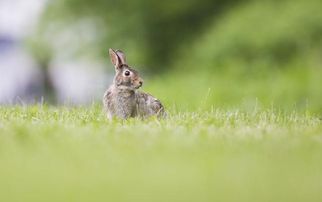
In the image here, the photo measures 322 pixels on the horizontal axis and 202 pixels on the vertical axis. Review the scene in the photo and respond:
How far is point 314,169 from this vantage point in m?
9.16

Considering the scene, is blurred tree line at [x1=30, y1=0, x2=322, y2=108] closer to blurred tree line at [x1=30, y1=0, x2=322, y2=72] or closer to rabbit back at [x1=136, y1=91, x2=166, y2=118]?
blurred tree line at [x1=30, y1=0, x2=322, y2=72]

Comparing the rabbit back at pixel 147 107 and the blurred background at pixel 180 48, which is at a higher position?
the blurred background at pixel 180 48

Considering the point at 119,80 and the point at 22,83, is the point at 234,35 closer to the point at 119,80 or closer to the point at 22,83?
the point at 22,83

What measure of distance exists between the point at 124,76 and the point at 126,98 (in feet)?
0.93

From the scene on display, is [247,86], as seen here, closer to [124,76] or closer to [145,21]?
[145,21]

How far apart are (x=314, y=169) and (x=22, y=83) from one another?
94.9 ft

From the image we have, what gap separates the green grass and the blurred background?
13304 mm

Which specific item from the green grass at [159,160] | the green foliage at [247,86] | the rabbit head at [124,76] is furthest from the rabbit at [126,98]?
the green foliage at [247,86]

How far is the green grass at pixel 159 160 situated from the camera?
8125 millimetres

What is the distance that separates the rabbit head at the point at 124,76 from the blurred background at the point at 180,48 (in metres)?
12.0

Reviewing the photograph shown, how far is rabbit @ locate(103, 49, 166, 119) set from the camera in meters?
12.6

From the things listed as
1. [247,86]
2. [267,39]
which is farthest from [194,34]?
[247,86]

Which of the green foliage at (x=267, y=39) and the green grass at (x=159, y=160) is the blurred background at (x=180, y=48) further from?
the green grass at (x=159, y=160)

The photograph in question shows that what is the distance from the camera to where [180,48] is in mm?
34594
